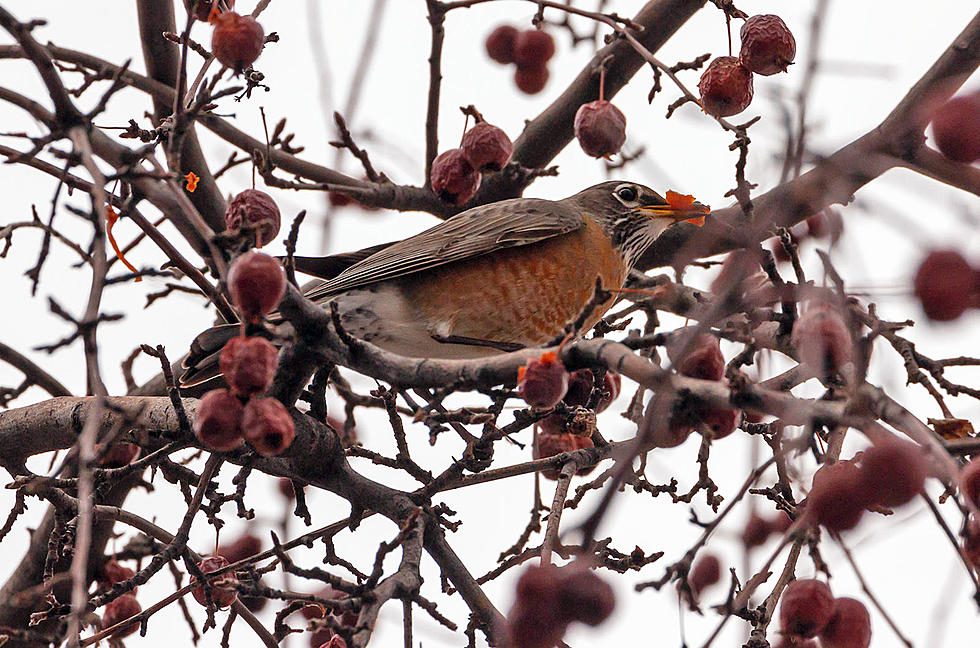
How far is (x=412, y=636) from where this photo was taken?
2146mm

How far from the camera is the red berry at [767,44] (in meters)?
2.78

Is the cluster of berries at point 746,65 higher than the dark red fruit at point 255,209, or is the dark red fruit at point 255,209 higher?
the cluster of berries at point 746,65

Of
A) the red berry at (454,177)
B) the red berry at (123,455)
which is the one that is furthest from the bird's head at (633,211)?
the red berry at (123,455)

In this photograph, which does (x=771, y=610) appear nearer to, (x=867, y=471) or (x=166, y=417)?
(x=867, y=471)

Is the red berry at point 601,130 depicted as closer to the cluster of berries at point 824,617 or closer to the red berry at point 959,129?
the red berry at point 959,129

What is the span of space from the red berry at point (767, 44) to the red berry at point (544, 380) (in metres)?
1.41

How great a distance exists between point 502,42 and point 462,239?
35.8 inches

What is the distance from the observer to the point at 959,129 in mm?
1646

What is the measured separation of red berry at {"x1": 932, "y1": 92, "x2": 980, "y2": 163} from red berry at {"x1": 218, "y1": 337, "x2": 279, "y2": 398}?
1.21m

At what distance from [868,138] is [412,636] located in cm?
175

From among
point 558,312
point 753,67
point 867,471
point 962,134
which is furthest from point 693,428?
point 558,312

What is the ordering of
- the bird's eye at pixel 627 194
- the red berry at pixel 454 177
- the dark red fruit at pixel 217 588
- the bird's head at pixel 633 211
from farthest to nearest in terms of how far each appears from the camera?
the bird's eye at pixel 627 194 → the bird's head at pixel 633 211 → the red berry at pixel 454 177 → the dark red fruit at pixel 217 588

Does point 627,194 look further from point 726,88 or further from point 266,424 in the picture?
point 266,424

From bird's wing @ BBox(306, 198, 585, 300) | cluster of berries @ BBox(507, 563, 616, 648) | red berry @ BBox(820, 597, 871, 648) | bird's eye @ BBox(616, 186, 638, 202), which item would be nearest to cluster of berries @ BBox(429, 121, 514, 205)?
bird's wing @ BBox(306, 198, 585, 300)
